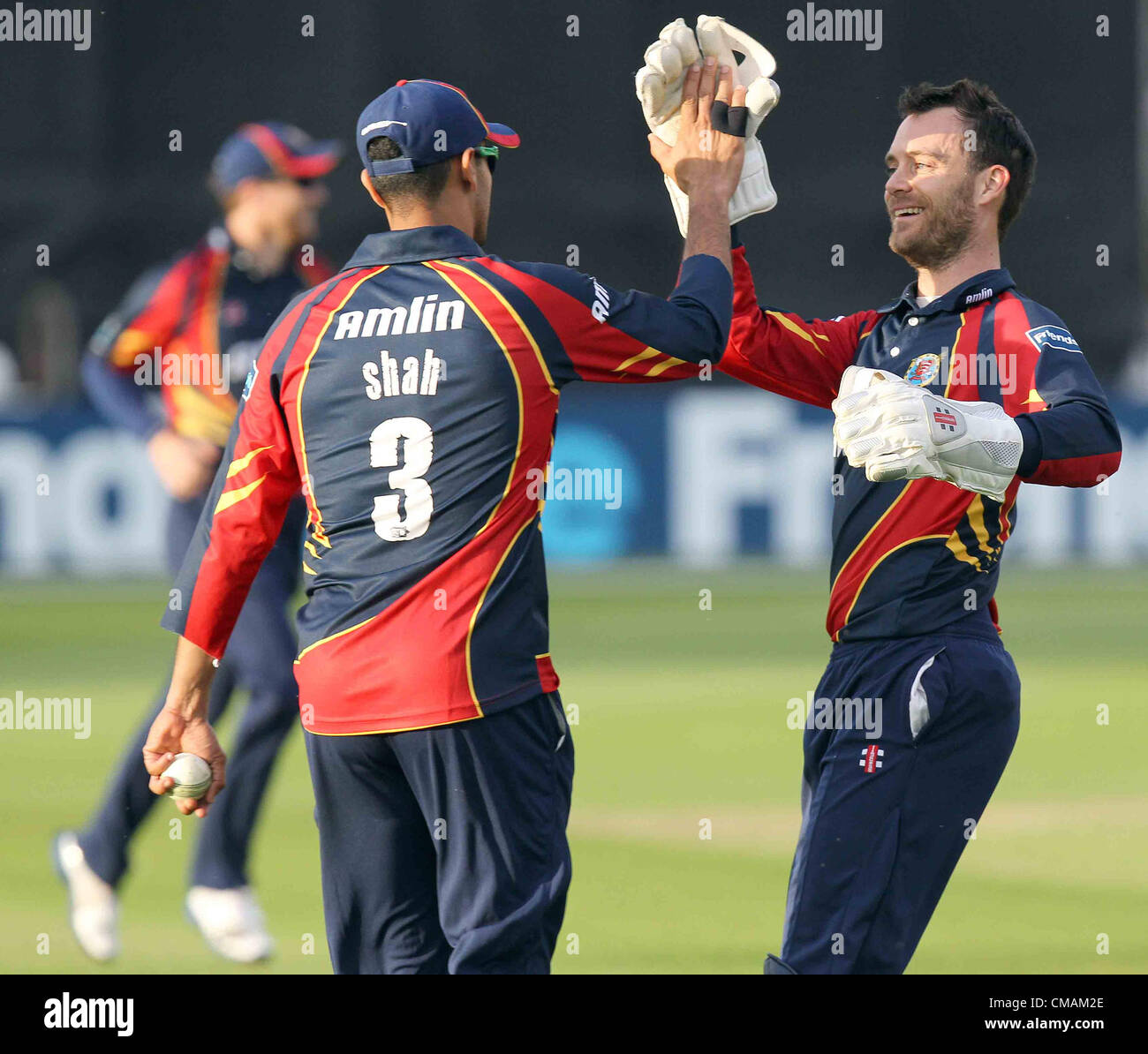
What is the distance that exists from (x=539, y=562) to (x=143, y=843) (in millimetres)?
4275

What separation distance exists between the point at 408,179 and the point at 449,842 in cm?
150

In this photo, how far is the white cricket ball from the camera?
428 cm

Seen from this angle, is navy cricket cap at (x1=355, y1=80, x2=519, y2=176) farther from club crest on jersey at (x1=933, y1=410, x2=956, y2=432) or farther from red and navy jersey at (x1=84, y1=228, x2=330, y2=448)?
red and navy jersey at (x1=84, y1=228, x2=330, y2=448)

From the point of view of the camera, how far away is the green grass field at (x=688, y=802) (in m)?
6.14

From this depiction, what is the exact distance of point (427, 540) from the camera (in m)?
4.05

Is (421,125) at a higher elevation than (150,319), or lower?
higher

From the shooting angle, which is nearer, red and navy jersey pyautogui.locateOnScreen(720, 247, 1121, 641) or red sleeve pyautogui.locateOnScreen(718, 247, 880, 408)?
red and navy jersey pyautogui.locateOnScreen(720, 247, 1121, 641)

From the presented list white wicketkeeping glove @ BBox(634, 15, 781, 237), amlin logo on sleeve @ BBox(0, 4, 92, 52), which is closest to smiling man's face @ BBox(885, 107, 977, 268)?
white wicketkeeping glove @ BBox(634, 15, 781, 237)

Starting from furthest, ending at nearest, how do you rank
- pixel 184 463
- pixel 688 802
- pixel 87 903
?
pixel 688 802 < pixel 184 463 < pixel 87 903

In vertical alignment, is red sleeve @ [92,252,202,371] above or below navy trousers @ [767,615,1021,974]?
above

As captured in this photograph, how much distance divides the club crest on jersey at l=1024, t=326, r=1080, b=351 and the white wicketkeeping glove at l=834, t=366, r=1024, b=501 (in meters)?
0.36

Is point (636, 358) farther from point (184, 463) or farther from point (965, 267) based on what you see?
point (184, 463)

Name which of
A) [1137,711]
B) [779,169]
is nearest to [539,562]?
[1137,711]

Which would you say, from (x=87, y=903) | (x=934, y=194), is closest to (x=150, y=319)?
(x=87, y=903)
